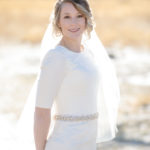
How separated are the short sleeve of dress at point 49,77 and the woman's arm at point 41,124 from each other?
3 centimetres

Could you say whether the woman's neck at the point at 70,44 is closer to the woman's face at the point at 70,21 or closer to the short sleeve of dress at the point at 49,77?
the woman's face at the point at 70,21

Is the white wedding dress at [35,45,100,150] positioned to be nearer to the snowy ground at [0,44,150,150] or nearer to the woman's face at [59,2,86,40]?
the woman's face at [59,2,86,40]

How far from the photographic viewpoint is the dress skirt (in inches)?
106

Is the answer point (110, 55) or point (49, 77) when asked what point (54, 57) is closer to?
point (49, 77)

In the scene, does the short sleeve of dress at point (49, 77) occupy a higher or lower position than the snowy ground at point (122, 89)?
higher

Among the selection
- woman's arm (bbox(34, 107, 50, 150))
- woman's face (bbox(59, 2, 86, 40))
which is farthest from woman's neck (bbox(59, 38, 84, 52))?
woman's arm (bbox(34, 107, 50, 150))

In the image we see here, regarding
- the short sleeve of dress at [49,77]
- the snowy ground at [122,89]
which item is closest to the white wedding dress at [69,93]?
the short sleeve of dress at [49,77]

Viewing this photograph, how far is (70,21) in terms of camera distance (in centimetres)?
278

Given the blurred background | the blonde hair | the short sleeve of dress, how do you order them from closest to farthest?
the short sleeve of dress
the blonde hair
the blurred background

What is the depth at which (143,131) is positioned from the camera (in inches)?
273

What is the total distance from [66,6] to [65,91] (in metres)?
0.41

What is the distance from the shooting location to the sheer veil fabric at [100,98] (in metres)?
2.94

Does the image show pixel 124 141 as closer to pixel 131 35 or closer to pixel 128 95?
pixel 128 95

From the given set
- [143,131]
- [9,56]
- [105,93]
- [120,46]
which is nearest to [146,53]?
[120,46]
